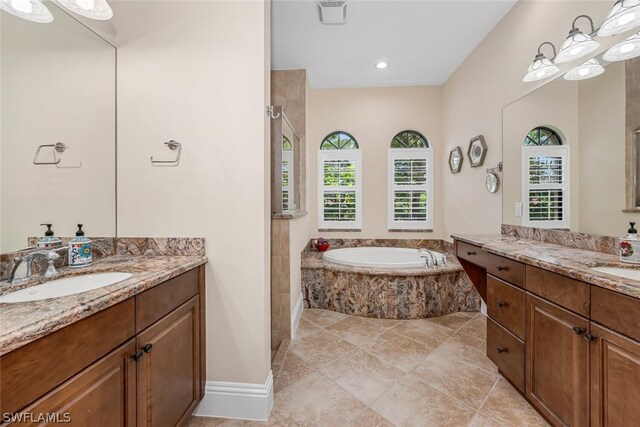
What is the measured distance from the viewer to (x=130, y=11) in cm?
156

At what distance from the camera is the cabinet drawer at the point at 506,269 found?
60.6 inches

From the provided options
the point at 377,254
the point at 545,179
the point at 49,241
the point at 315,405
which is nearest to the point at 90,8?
the point at 49,241

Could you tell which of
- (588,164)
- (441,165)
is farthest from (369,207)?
(588,164)

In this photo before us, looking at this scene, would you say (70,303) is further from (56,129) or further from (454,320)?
(454,320)

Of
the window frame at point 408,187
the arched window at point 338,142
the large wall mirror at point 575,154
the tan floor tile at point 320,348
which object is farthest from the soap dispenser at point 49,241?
the window frame at point 408,187

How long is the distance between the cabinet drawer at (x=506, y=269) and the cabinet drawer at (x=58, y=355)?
1.91 m

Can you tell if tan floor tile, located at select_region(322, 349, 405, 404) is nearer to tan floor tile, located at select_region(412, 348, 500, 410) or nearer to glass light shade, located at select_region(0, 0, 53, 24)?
tan floor tile, located at select_region(412, 348, 500, 410)

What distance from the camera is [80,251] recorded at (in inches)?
51.5

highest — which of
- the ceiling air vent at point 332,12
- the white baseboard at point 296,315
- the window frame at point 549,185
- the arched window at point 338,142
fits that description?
the ceiling air vent at point 332,12

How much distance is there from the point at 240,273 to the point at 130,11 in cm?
162

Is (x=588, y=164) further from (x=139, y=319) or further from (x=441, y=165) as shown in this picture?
(x=139, y=319)

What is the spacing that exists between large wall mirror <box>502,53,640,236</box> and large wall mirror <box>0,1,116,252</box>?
9.31ft

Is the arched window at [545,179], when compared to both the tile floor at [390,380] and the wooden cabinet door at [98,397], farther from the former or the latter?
the wooden cabinet door at [98,397]

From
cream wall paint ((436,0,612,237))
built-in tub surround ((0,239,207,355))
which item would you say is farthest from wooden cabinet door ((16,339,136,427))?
cream wall paint ((436,0,612,237))
